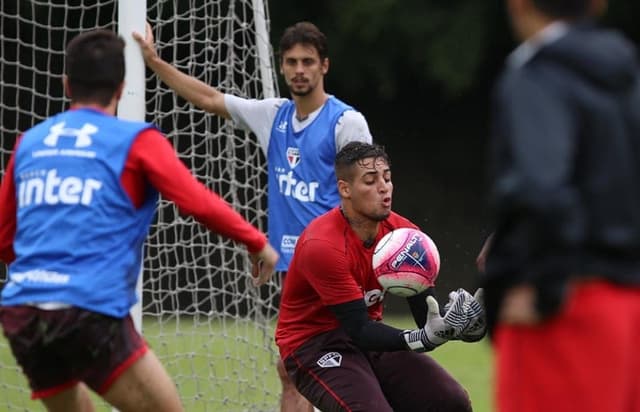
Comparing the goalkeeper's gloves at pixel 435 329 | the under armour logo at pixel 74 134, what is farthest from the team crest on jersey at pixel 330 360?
the under armour logo at pixel 74 134

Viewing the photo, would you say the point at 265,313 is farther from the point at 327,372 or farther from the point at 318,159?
the point at 327,372

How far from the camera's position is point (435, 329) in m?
5.02

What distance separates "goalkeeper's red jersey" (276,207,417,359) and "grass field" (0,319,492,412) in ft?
6.12

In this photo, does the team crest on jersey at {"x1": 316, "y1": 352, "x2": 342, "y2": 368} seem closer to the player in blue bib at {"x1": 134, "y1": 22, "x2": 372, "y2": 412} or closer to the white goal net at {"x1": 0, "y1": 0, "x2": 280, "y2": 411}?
the player in blue bib at {"x1": 134, "y1": 22, "x2": 372, "y2": 412}

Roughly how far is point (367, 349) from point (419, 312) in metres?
0.42

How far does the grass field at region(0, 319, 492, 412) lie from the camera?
24.1 feet

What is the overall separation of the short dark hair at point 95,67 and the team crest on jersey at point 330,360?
5.43 feet

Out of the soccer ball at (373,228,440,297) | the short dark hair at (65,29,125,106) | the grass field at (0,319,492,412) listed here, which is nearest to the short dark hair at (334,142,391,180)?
the soccer ball at (373,228,440,297)

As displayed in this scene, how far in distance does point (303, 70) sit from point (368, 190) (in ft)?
4.04

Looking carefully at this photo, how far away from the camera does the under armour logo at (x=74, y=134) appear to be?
156 inches

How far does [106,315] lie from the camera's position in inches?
156

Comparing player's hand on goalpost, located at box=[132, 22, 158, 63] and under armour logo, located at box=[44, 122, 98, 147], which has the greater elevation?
player's hand on goalpost, located at box=[132, 22, 158, 63]

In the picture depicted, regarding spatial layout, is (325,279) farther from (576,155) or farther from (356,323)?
(576,155)

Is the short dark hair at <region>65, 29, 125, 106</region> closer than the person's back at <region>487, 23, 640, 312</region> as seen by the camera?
No
